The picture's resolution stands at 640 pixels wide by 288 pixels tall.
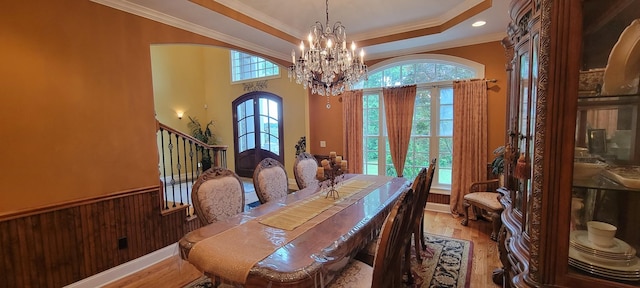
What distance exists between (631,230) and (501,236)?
1.30 meters

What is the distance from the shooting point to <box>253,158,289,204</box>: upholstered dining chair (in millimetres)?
2654

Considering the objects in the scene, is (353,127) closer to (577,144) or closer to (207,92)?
(577,144)

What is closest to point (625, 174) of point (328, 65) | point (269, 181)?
point (328, 65)

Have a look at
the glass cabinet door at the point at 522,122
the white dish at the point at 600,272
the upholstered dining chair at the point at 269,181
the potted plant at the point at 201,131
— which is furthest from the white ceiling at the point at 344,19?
the potted plant at the point at 201,131

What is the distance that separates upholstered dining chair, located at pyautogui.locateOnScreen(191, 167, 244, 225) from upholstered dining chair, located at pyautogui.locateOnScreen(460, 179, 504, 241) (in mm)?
2522

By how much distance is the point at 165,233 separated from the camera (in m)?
2.96

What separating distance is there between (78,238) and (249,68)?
5.22 metres

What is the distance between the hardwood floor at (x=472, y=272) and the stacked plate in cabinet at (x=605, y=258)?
1615 mm

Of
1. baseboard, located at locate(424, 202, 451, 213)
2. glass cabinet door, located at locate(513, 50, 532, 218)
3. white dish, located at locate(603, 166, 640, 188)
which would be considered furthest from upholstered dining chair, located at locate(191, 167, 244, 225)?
baseboard, located at locate(424, 202, 451, 213)

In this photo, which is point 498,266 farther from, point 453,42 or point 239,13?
point 239,13

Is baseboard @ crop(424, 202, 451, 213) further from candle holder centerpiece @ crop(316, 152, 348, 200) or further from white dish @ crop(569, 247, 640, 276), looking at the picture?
white dish @ crop(569, 247, 640, 276)

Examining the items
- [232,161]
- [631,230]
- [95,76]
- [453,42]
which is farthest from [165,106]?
[631,230]

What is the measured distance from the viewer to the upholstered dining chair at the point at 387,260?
1.23 m

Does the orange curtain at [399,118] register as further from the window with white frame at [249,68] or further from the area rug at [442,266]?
the window with white frame at [249,68]
